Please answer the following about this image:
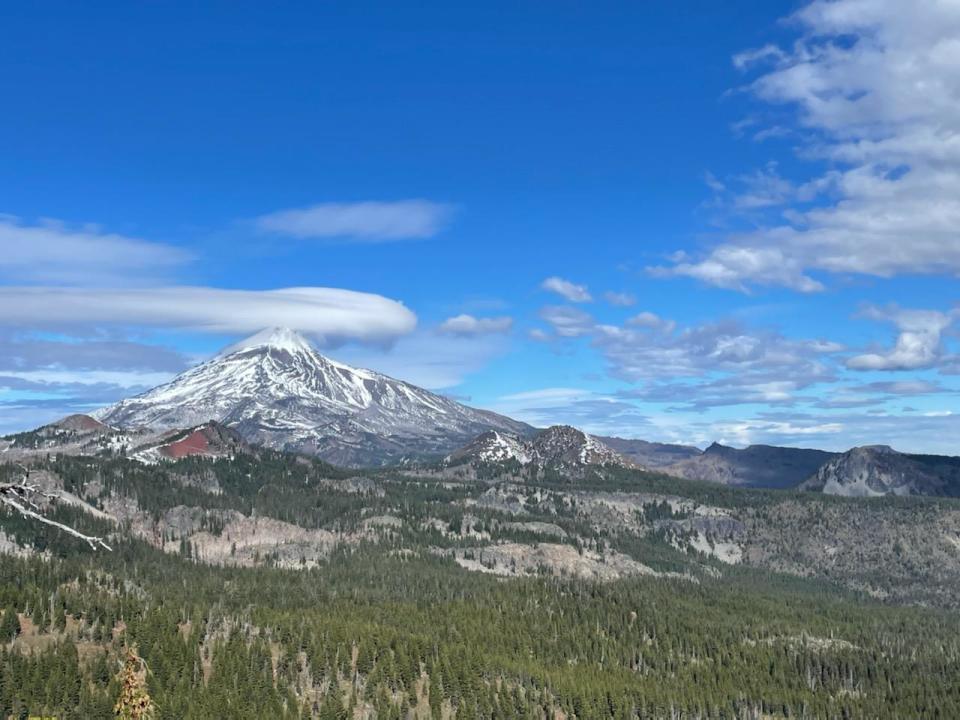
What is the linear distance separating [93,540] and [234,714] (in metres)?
188

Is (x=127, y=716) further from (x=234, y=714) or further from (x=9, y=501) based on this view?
(x=234, y=714)

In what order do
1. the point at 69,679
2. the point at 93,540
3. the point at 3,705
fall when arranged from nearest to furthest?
the point at 93,540, the point at 3,705, the point at 69,679

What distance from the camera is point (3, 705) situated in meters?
180

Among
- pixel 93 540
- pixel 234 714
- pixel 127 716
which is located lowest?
pixel 234 714

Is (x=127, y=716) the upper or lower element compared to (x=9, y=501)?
lower

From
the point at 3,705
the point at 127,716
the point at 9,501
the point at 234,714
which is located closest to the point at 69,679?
the point at 3,705

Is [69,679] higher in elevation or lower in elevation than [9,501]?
lower

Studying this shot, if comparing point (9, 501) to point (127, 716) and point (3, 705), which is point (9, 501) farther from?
point (3, 705)

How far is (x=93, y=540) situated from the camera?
28.0m

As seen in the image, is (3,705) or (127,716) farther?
(3,705)

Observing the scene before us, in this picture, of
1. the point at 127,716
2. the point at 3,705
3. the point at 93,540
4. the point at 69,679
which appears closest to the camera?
the point at 93,540

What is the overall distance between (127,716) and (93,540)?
92.3ft

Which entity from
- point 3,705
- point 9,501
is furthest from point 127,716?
point 3,705

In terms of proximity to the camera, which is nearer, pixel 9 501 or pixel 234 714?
pixel 9 501
